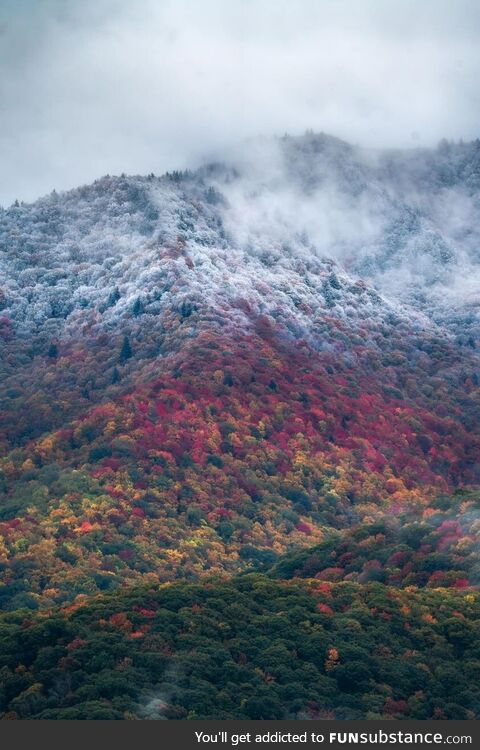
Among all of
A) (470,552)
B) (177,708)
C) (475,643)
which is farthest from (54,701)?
(470,552)

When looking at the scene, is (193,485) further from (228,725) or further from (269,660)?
(228,725)

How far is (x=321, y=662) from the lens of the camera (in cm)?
11425

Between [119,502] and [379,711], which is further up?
[119,502]

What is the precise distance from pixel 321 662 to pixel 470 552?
115ft

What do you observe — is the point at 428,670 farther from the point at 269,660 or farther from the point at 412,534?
the point at 412,534

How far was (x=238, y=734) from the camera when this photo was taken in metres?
95.9

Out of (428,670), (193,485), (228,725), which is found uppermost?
(193,485)

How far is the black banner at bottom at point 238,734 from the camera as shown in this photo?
3642 inches

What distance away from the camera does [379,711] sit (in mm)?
105062

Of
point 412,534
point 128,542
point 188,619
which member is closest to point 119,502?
point 128,542

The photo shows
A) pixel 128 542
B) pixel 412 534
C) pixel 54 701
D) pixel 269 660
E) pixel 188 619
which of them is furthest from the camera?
pixel 128 542

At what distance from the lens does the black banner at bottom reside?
303 feet

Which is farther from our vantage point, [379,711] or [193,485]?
[193,485]

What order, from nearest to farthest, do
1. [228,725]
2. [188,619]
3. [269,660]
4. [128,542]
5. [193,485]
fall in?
[228,725] → [269,660] → [188,619] → [128,542] → [193,485]
